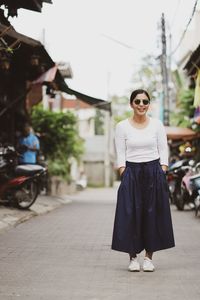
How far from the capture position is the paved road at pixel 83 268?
547 cm

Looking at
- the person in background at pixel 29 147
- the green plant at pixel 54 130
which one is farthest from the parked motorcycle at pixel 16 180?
the green plant at pixel 54 130

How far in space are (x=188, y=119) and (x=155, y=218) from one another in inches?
608

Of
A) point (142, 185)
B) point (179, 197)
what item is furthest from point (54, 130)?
point (142, 185)

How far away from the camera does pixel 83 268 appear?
6746 mm

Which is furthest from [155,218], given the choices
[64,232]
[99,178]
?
[99,178]

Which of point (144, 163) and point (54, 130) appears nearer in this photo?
point (144, 163)

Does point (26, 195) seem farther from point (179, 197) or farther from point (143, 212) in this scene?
point (143, 212)

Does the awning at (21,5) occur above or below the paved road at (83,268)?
above

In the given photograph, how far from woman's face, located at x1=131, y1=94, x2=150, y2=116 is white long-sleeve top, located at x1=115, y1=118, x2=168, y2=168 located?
162 millimetres

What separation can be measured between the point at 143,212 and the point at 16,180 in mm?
6455

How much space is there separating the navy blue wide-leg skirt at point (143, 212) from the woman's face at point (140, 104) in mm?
529

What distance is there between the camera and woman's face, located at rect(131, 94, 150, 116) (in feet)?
22.3

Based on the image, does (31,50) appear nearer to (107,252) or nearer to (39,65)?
(39,65)

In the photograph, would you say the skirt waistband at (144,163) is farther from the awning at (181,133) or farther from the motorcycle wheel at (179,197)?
the awning at (181,133)
